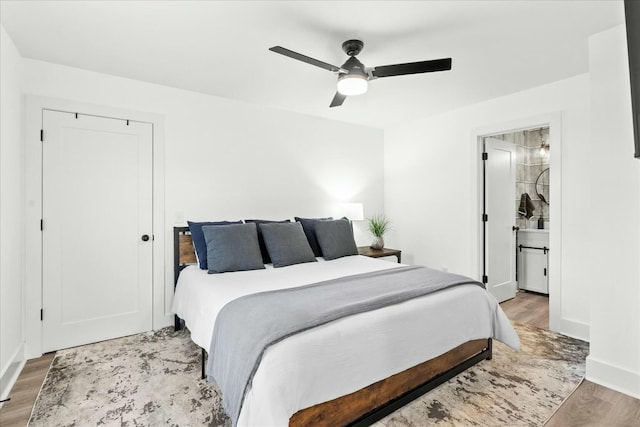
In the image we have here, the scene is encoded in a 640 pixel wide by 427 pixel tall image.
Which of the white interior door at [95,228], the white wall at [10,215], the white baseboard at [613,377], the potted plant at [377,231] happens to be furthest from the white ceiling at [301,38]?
the white baseboard at [613,377]

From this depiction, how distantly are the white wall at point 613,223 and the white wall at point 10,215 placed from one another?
4.24m

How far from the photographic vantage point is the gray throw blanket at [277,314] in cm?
158

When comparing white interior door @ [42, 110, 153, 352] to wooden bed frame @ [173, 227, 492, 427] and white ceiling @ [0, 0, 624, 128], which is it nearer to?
white ceiling @ [0, 0, 624, 128]

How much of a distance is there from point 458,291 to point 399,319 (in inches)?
26.9

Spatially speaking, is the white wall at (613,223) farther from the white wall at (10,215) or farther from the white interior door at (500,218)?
the white wall at (10,215)

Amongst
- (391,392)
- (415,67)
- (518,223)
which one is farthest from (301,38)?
(518,223)

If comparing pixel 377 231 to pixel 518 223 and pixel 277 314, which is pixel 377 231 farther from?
pixel 277 314

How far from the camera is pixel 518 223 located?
516 centimetres

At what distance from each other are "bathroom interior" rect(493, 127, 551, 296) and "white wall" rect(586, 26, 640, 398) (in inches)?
98.5

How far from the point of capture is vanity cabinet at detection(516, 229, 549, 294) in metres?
4.55

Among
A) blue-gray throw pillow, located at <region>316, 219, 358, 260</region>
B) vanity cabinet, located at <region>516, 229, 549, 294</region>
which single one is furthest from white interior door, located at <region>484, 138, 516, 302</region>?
blue-gray throw pillow, located at <region>316, 219, 358, 260</region>

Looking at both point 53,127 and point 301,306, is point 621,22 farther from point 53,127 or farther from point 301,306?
point 53,127

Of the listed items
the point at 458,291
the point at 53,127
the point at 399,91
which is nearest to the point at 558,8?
the point at 399,91

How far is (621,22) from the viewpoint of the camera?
2213 millimetres
